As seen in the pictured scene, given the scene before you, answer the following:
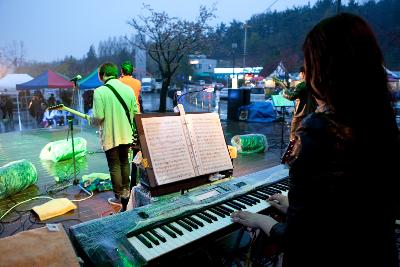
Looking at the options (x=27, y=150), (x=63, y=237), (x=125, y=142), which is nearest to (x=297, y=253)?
(x=63, y=237)

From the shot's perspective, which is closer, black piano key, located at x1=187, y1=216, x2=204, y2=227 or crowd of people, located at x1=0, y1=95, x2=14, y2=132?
black piano key, located at x1=187, y1=216, x2=204, y2=227

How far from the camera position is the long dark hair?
1.14 meters

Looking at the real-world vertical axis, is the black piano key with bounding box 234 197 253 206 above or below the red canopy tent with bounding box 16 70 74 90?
below

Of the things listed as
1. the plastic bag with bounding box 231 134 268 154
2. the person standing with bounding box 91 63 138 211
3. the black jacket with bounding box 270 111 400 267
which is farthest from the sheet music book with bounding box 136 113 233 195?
the plastic bag with bounding box 231 134 268 154

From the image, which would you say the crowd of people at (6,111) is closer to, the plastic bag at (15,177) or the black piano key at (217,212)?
the plastic bag at (15,177)

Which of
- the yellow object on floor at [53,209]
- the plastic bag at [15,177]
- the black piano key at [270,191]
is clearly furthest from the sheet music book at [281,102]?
the black piano key at [270,191]

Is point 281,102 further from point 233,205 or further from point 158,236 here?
point 158,236

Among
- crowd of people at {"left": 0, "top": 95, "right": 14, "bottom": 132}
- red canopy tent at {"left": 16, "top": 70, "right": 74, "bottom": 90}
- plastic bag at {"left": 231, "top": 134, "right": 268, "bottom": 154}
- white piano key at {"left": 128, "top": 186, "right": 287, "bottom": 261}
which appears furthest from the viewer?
crowd of people at {"left": 0, "top": 95, "right": 14, "bottom": 132}

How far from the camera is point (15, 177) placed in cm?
526

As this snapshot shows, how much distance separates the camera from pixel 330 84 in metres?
1.17

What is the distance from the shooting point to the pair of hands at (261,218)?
5.23 ft

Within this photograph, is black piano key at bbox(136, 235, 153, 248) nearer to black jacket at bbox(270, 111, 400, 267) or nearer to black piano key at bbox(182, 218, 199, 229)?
black piano key at bbox(182, 218, 199, 229)

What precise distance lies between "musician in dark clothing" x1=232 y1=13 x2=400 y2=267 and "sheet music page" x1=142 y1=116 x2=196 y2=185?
49.7 inches

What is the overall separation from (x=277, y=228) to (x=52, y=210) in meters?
4.15
